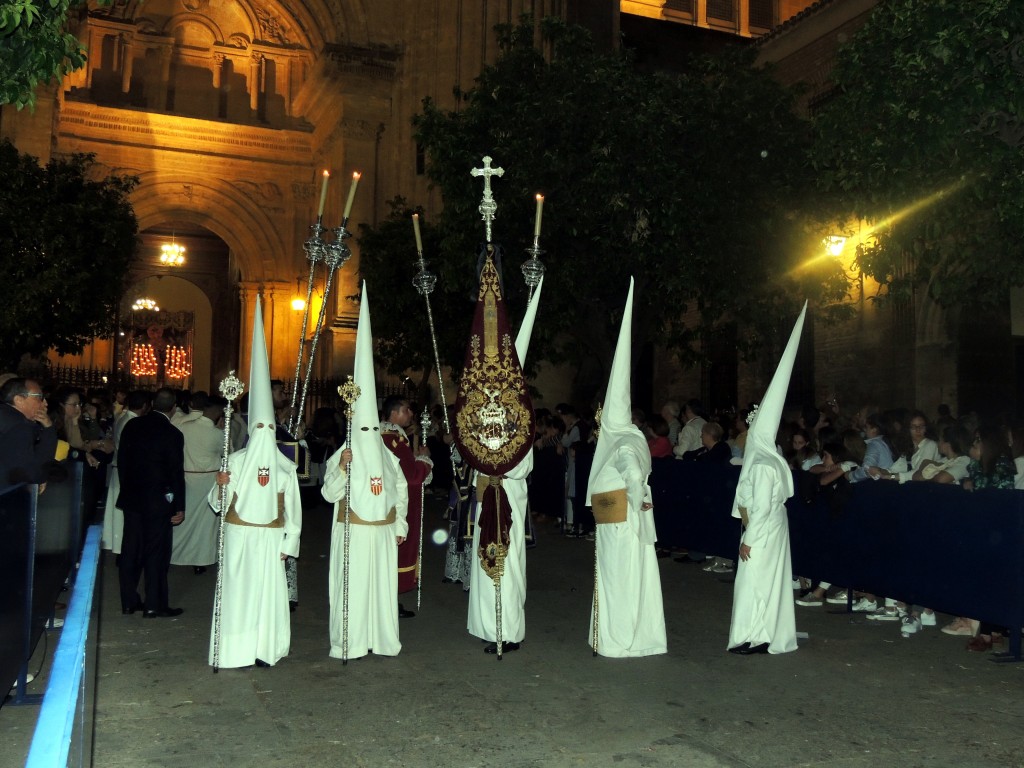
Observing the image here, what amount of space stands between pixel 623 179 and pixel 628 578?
312 inches

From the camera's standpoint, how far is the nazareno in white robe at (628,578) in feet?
24.5

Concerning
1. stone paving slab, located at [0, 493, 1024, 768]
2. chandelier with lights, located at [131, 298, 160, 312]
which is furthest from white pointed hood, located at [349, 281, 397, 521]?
chandelier with lights, located at [131, 298, 160, 312]

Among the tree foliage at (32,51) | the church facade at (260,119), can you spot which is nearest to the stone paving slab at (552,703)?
the tree foliage at (32,51)

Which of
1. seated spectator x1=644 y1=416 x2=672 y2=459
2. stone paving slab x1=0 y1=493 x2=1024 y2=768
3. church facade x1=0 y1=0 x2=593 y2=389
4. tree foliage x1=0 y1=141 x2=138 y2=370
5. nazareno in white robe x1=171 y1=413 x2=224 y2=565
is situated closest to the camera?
stone paving slab x1=0 y1=493 x2=1024 y2=768

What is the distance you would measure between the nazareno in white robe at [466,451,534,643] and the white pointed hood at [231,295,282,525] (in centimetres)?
159

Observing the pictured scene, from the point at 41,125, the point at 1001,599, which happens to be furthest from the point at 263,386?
the point at 41,125

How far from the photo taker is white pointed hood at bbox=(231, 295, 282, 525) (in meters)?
7.19

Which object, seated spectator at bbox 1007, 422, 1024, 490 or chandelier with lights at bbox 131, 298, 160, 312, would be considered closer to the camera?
seated spectator at bbox 1007, 422, 1024, 490

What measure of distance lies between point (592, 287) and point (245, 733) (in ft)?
33.3

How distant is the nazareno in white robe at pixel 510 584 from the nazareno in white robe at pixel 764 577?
1.62 m

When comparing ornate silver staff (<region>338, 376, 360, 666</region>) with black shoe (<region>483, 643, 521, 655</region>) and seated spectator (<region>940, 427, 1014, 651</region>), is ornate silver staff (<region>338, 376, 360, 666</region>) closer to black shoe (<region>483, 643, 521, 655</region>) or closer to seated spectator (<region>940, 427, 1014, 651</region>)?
black shoe (<region>483, 643, 521, 655</region>)

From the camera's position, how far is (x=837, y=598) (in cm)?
989

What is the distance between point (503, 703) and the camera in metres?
6.15

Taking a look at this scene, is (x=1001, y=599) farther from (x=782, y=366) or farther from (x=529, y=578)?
(x=529, y=578)
